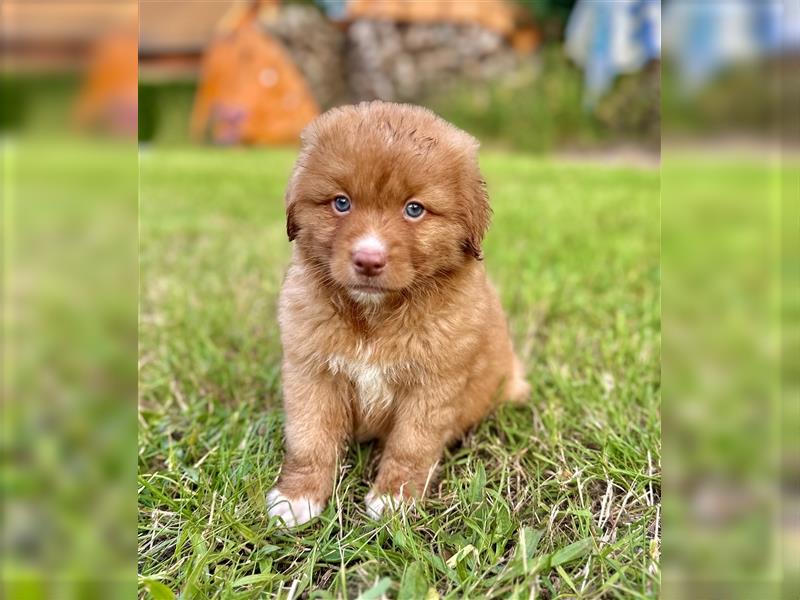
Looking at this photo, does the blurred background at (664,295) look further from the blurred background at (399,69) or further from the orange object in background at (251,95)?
the orange object in background at (251,95)

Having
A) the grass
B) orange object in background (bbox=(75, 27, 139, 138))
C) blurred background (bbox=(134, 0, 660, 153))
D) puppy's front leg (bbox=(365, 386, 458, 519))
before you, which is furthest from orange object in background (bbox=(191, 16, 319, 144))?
orange object in background (bbox=(75, 27, 139, 138))

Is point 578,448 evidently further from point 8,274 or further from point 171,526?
point 8,274

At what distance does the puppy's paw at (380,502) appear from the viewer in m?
2.29

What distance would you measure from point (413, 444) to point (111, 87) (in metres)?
1.71

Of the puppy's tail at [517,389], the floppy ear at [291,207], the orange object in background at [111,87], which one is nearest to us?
the orange object in background at [111,87]

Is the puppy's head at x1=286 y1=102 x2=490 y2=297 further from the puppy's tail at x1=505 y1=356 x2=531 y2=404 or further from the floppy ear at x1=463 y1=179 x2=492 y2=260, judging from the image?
the puppy's tail at x1=505 y1=356 x2=531 y2=404

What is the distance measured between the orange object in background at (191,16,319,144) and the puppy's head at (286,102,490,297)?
1083cm

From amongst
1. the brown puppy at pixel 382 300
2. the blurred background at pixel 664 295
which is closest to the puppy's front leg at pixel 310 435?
the brown puppy at pixel 382 300

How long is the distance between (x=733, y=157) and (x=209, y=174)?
838cm

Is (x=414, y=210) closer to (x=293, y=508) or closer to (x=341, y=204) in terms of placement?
(x=341, y=204)

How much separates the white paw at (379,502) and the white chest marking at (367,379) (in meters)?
0.31

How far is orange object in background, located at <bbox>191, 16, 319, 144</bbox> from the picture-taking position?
12648 mm

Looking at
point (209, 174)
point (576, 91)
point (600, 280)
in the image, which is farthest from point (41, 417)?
point (576, 91)

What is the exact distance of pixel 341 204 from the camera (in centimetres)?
208
